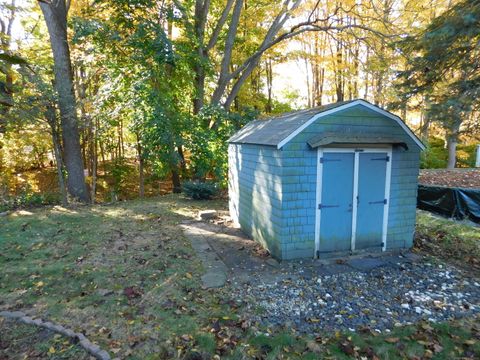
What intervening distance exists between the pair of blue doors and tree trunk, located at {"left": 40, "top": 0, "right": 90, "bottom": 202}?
26.9 feet

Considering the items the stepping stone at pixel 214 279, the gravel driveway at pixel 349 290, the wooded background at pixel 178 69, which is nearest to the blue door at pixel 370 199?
the gravel driveway at pixel 349 290

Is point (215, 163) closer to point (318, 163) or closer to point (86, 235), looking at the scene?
point (86, 235)

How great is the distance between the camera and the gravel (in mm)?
3664

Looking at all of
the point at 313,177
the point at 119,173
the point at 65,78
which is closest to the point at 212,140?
the point at 65,78

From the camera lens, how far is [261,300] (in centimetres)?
409

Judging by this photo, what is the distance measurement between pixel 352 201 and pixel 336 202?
0.36 meters

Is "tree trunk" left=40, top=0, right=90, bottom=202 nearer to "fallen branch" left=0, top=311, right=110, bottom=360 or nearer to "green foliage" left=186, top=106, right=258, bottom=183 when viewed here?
"green foliage" left=186, top=106, right=258, bottom=183

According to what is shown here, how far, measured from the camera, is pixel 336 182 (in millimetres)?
5543

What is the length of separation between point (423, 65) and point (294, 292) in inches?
206

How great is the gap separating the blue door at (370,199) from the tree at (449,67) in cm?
151

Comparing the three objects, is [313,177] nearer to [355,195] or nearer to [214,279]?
[355,195]

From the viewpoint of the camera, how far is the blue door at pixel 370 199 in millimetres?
5688

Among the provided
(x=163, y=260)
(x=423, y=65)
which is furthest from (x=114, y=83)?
(x=423, y=65)

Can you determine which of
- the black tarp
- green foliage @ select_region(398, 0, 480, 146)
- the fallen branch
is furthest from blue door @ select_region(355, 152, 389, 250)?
the fallen branch
